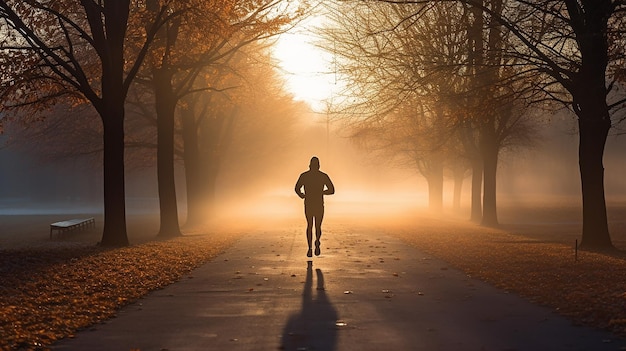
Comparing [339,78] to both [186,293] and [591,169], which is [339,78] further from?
[186,293]

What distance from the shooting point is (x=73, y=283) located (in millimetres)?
13375

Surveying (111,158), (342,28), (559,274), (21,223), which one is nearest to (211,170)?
(21,223)

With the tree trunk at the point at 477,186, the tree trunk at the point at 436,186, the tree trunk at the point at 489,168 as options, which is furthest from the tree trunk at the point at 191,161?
the tree trunk at the point at 436,186

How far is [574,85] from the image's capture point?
822 inches

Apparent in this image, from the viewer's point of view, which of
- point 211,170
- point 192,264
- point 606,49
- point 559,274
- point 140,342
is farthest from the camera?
point 211,170

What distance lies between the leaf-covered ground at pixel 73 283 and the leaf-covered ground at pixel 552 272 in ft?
17.8

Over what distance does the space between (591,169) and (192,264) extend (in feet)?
32.8

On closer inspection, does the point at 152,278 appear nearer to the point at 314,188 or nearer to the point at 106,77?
the point at 314,188

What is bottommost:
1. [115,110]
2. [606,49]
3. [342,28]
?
[115,110]

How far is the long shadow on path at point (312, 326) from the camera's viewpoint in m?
8.53

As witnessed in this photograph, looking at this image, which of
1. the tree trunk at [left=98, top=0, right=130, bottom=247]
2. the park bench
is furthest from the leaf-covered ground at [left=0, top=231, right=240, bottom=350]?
the park bench

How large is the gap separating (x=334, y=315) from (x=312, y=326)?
3.00 feet

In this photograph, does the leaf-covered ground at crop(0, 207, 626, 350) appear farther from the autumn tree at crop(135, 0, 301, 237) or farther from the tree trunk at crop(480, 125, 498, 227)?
the tree trunk at crop(480, 125, 498, 227)

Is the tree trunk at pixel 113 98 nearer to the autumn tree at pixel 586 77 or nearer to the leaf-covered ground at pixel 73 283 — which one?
the leaf-covered ground at pixel 73 283
